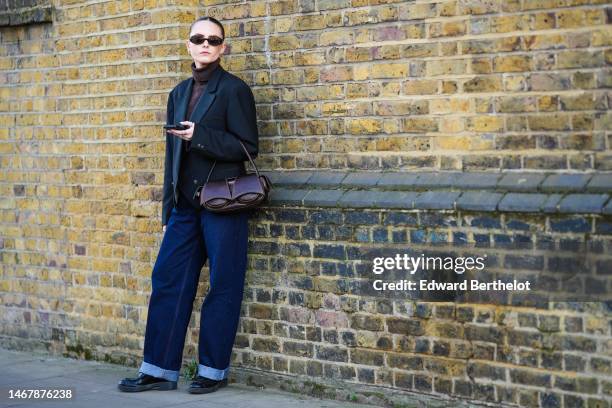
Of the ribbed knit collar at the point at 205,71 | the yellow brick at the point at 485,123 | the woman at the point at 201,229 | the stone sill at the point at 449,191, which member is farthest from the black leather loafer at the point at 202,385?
the yellow brick at the point at 485,123

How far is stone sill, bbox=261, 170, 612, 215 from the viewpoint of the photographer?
568 centimetres

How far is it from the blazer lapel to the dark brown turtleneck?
2cm

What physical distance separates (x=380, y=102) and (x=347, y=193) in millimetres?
572

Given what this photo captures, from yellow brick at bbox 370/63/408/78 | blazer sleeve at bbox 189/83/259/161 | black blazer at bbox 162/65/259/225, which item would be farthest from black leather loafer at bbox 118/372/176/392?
yellow brick at bbox 370/63/408/78

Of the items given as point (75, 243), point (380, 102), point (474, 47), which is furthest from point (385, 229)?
point (75, 243)

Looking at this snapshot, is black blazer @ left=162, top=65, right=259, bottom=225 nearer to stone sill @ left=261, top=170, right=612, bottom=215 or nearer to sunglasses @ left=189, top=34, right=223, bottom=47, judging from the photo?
sunglasses @ left=189, top=34, right=223, bottom=47

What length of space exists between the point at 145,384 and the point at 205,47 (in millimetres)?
2139

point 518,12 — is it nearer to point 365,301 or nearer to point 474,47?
point 474,47

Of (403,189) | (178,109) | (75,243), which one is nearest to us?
A: (403,189)

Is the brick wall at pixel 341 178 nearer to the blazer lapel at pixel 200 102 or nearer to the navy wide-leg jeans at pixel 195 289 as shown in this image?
the navy wide-leg jeans at pixel 195 289

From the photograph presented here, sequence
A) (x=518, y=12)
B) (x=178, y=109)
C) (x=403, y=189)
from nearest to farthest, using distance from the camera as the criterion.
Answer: (x=518, y=12) < (x=403, y=189) < (x=178, y=109)

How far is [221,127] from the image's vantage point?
22.7 feet

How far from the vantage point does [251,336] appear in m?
7.21

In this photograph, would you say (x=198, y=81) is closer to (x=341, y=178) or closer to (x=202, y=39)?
(x=202, y=39)
